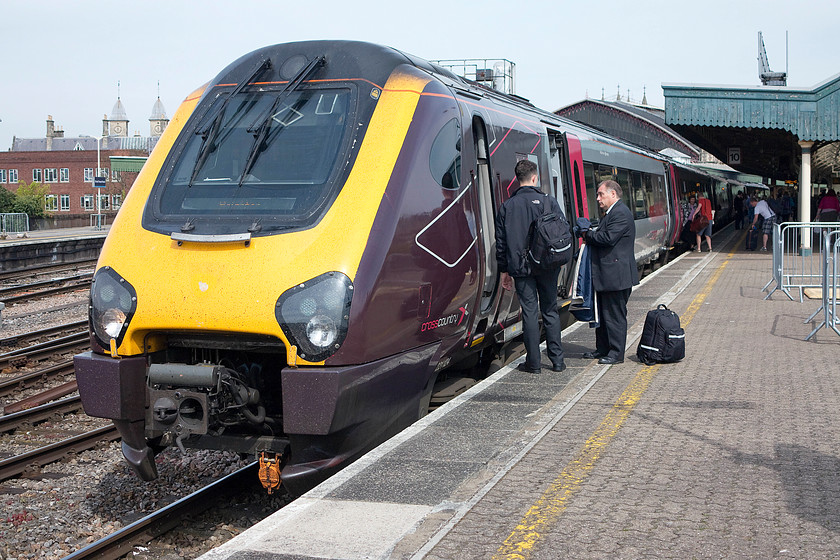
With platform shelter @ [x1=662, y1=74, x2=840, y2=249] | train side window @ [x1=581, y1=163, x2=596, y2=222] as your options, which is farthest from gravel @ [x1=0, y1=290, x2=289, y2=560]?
platform shelter @ [x1=662, y1=74, x2=840, y2=249]

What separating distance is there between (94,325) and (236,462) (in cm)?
238

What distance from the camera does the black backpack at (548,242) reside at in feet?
Answer: 23.3

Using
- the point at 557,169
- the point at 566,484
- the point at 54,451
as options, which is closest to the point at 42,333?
the point at 54,451

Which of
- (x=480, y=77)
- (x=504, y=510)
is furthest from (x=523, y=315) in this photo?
(x=480, y=77)

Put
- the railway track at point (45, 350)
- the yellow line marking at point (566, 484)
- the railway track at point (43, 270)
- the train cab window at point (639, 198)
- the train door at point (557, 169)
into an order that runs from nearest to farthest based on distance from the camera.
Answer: the yellow line marking at point (566, 484)
the train door at point (557, 169)
the railway track at point (45, 350)
the train cab window at point (639, 198)
the railway track at point (43, 270)

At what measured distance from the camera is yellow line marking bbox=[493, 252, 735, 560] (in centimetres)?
387

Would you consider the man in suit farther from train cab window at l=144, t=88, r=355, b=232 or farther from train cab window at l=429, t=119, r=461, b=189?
train cab window at l=144, t=88, r=355, b=232

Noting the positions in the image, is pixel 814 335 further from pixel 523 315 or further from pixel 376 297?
pixel 376 297

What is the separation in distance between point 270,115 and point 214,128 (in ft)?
1.48

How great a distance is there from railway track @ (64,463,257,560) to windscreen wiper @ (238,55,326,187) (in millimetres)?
2185

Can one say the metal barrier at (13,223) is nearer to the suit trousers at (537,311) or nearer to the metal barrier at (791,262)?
the metal barrier at (791,262)

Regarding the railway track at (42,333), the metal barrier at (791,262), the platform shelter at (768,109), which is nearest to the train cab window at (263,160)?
the railway track at (42,333)

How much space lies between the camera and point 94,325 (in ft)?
18.0

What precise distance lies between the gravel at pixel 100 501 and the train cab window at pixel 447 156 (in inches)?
104
